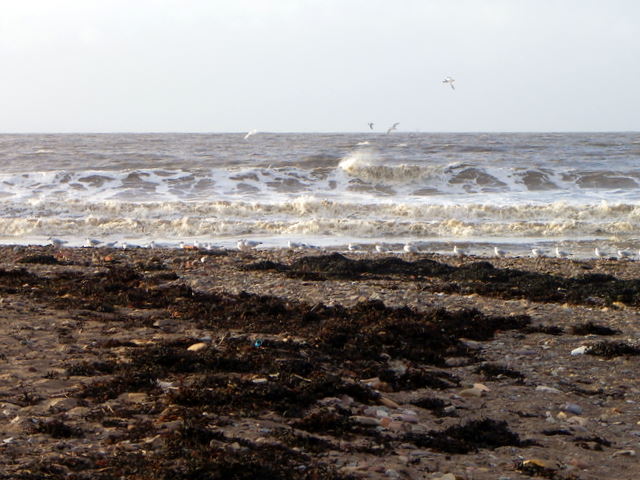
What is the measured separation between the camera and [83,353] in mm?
5758

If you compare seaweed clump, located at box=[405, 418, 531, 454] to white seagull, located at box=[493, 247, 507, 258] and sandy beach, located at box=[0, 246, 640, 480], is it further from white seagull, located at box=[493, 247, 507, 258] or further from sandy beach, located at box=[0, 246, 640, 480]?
white seagull, located at box=[493, 247, 507, 258]

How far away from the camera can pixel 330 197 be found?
858 inches

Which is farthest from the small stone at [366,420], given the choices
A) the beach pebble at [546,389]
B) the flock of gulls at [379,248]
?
the flock of gulls at [379,248]

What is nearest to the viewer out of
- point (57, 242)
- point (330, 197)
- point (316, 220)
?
point (57, 242)

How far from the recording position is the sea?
→ 54.0ft

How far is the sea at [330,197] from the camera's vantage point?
54.0 ft

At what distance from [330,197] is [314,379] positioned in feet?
55.2

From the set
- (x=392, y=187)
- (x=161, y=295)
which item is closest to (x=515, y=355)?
(x=161, y=295)

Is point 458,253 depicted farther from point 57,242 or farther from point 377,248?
point 57,242

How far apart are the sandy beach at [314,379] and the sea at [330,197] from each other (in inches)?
228

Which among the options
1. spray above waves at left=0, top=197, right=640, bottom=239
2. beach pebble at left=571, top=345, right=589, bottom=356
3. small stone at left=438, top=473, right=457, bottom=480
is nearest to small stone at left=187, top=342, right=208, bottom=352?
small stone at left=438, top=473, right=457, bottom=480

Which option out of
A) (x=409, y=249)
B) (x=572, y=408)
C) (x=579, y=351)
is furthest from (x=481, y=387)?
(x=409, y=249)

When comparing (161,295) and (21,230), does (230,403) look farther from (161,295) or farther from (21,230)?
(21,230)

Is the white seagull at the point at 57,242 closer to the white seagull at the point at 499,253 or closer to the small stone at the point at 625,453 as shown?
the white seagull at the point at 499,253
